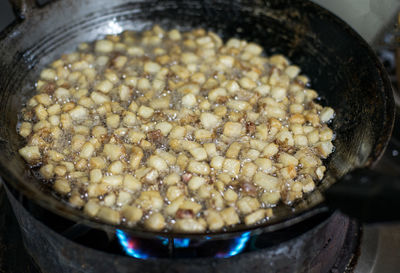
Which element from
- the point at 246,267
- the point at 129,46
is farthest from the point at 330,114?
the point at 129,46

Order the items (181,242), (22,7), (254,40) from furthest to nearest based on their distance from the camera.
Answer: (254,40), (22,7), (181,242)

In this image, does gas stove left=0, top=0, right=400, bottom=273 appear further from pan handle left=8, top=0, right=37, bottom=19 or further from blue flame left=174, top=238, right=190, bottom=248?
pan handle left=8, top=0, right=37, bottom=19

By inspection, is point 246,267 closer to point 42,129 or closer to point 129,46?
point 42,129

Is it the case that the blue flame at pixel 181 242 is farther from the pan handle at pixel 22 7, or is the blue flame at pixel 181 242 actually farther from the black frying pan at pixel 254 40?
the pan handle at pixel 22 7

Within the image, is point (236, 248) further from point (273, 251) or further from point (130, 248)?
A: point (130, 248)

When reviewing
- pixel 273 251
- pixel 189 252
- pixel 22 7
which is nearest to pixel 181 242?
pixel 189 252

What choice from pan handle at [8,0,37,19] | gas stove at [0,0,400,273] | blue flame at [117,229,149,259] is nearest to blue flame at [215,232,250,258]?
gas stove at [0,0,400,273]

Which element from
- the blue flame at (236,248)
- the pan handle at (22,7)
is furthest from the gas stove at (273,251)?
the pan handle at (22,7)
